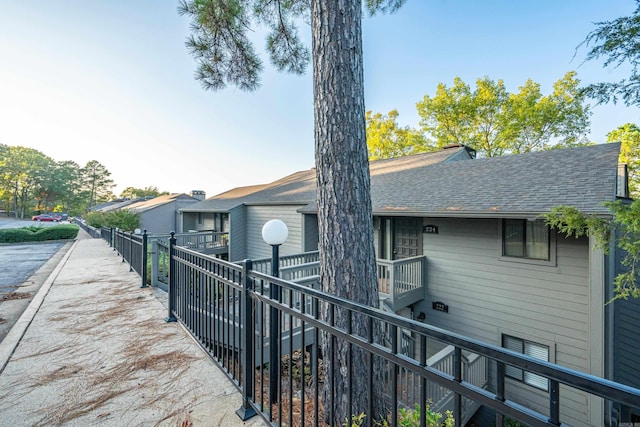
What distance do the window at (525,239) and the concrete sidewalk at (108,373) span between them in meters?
5.69

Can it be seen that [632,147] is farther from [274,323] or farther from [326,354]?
[274,323]

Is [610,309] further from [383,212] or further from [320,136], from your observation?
[320,136]

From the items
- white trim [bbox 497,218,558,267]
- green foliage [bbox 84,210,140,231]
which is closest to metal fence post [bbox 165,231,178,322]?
white trim [bbox 497,218,558,267]

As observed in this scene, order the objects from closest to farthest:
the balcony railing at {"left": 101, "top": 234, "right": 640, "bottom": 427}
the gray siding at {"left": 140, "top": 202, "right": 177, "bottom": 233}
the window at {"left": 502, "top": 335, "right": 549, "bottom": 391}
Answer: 1. the balcony railing at {"left": 101, "top": 234, "right": 640, "bottom": 427}
2. the window at {"left": 502, "top": 335, "right": 549, "bottom": 391}
3. the gray siding at {"left": 140, "top": 202, "right": 177, "bottom": 233}

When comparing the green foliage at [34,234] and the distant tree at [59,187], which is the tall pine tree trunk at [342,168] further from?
the distant tree at [59,187]

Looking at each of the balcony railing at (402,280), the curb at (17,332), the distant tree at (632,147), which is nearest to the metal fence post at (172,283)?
the curb at (17,332)

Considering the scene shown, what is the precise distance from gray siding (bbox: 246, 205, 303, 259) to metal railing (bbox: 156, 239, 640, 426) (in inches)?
245

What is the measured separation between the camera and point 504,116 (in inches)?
669

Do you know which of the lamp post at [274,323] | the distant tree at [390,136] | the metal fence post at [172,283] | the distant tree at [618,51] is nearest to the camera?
the lamp post at [274,323]

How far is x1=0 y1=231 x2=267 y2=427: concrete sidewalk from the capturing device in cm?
213

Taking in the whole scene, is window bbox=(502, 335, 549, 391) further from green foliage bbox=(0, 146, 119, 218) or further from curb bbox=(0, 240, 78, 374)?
green foliage bbox=(0, 146, 119, 218)

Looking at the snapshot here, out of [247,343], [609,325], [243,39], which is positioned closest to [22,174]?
[243,39]

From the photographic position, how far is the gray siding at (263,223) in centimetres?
1078

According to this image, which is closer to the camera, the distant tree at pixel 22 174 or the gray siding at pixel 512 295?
the gray siding at pixel 512 295
